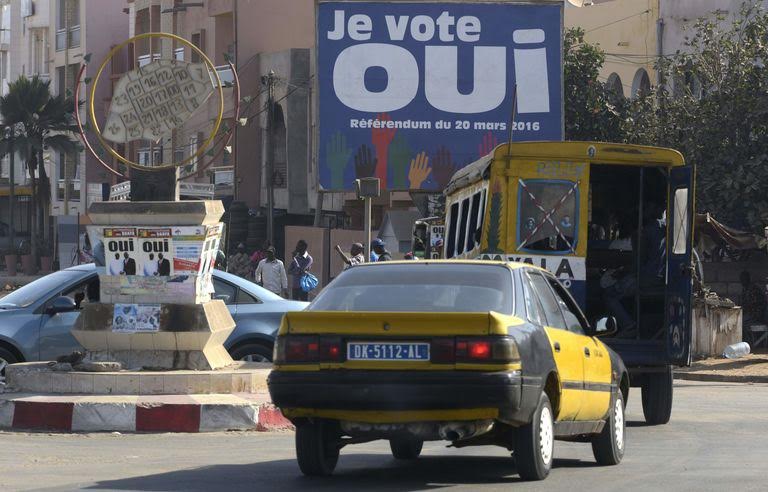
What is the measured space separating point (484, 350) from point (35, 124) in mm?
53856

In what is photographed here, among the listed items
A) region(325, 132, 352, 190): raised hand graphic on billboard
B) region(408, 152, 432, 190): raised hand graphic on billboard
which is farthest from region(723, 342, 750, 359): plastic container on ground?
region(325, 132, 352, 190): raised hand graphic on billboard

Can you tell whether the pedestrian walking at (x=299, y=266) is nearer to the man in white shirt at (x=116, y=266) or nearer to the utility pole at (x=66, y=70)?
the man in white shirt at (x=116, y=266)

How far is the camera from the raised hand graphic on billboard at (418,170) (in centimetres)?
2984

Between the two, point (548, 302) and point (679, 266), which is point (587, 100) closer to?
point (679, 266)

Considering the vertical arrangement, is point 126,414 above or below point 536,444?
below

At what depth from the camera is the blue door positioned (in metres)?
14.1

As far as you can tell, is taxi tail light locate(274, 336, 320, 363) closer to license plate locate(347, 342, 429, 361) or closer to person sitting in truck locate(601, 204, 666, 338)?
license plate locate(347, 342, 429, 361)

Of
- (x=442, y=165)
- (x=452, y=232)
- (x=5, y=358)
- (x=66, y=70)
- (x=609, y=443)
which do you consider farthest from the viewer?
(x=66, y=70)

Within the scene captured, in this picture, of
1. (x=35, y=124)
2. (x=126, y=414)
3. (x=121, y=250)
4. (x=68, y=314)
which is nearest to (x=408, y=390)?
(x=126, y=414)

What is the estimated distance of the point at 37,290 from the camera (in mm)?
15891

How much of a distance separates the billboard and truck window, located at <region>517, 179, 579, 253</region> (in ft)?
48.2

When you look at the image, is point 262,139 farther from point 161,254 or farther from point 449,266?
point 449,266

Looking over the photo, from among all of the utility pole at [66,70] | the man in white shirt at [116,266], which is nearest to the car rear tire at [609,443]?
the man in white shirt at [116,266]

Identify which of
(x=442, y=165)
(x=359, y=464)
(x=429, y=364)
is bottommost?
(x=359, y=464)
